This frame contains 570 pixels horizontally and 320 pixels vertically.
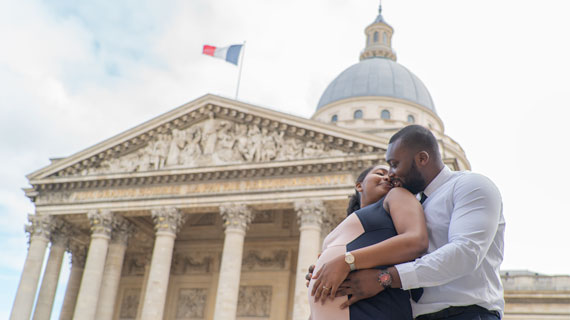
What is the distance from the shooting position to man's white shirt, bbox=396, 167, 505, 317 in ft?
9.95

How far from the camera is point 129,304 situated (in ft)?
102

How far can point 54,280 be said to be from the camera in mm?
27891

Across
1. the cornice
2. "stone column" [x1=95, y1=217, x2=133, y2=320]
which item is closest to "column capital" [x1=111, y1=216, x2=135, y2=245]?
"stone column" [x1=95, y1=217, x2=133, y2=320]

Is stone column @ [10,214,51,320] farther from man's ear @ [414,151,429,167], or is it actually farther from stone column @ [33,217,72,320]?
man's ear @ [414,151,429,167]

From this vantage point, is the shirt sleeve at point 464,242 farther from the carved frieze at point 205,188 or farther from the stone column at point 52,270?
the stone column at point 52,270

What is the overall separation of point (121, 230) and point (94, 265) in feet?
7.86

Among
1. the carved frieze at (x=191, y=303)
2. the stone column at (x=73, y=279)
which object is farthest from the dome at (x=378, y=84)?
the stone column at (x=73, y=279)

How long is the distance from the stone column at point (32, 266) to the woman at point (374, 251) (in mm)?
26613

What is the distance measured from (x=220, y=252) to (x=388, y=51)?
3565cm

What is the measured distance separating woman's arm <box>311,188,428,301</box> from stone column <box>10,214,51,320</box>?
26727 millimetres

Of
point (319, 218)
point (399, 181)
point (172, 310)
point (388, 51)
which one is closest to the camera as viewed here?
point (399, 181)


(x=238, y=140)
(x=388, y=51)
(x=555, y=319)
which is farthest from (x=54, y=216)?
(x=388, y=51)

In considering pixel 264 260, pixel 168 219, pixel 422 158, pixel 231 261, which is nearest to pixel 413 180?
pixel 422 158

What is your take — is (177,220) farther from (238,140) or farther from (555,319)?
(555,319)
